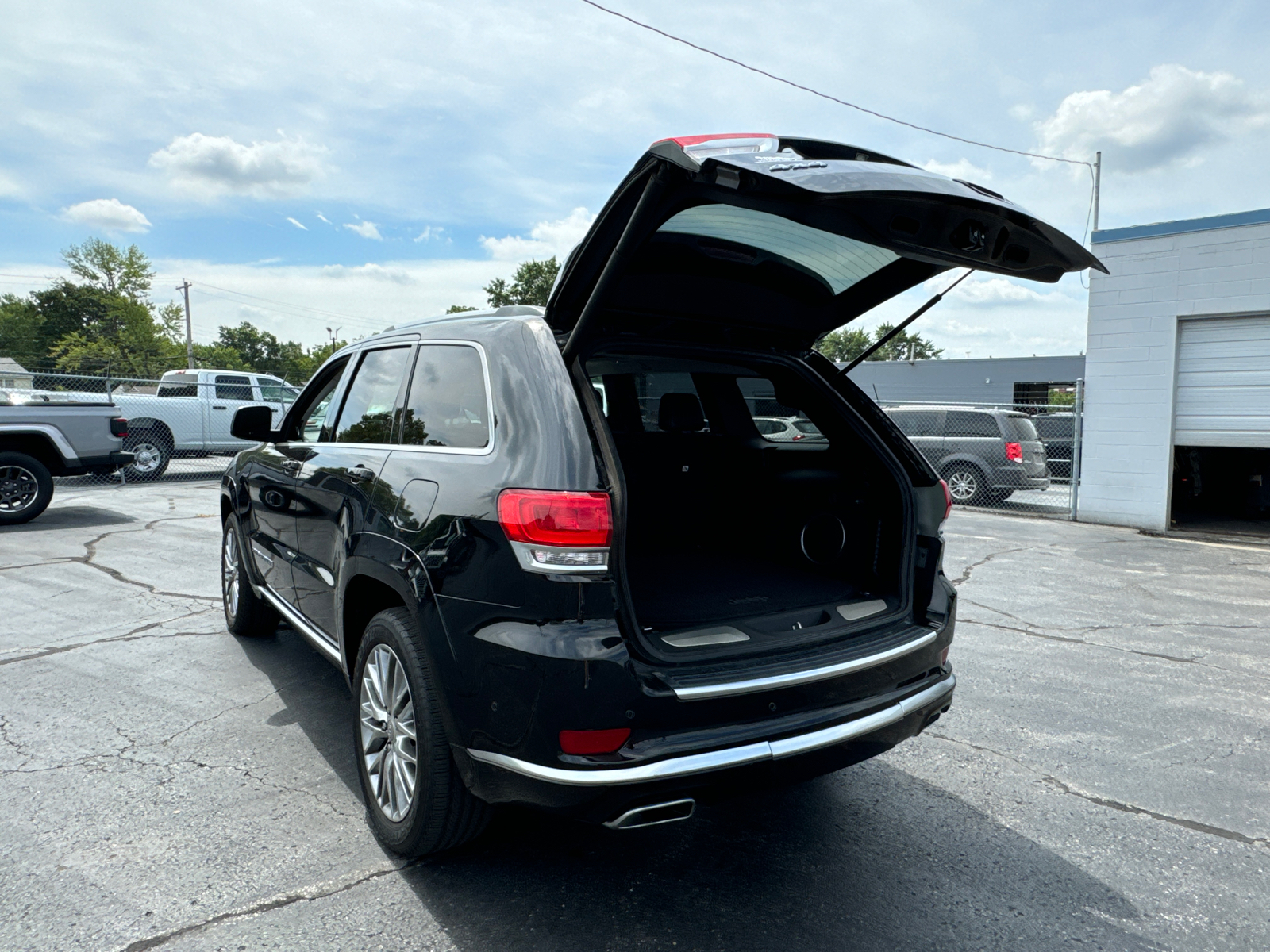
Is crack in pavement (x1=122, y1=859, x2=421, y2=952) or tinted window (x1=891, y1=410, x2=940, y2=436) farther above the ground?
tinted window (x1=891, y1=410, x2=940, y2=436)

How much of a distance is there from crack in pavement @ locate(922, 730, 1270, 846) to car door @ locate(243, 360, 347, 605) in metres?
3.41

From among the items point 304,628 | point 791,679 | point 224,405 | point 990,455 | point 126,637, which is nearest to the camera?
point 791,679

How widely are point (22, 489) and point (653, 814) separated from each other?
10495 mm

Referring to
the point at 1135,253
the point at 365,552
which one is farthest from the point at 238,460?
the point at 1135,253

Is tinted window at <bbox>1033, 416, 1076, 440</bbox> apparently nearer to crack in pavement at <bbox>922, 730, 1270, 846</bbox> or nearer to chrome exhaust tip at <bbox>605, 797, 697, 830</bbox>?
crack in pavement at <bbox>922, 730, 1270, 846</bbox>

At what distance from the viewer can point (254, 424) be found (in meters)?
4.23

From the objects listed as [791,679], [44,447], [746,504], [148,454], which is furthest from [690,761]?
[148,454]

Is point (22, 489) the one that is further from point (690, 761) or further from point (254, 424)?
point (690, 761)

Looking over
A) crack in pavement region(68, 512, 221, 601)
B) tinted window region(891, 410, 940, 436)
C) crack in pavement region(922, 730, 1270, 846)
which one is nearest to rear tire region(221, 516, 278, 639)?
crack in pavement region(68, 512, 221, 601)

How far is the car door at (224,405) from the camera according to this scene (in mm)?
16031

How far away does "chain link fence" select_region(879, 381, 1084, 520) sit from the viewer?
12984mm

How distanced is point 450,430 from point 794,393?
1.60 metres

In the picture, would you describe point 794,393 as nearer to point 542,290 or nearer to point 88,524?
point 88,524

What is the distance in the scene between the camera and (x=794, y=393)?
11.7 ft
